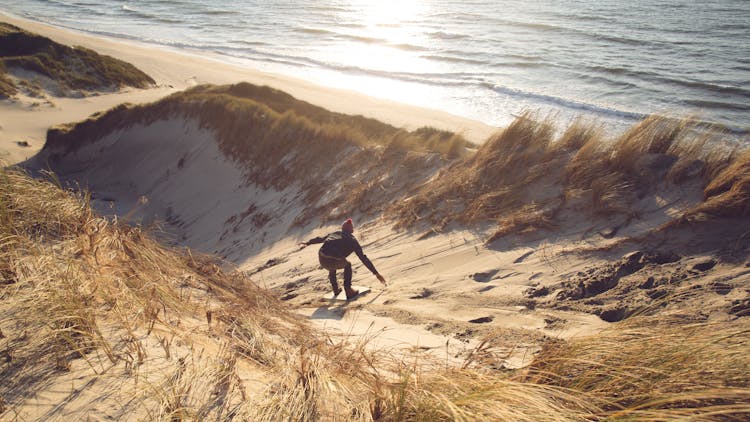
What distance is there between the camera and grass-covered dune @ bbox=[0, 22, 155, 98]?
26312 mm

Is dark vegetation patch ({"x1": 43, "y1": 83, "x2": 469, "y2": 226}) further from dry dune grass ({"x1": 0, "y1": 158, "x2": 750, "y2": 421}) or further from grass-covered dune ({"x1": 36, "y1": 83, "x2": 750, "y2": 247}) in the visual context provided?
dry dune grass ({"x1": 0, "y1": 158, "x2": 750, "y2": 421})

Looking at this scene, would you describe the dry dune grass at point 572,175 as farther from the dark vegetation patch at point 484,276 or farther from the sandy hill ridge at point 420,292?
the dark vegetation patch at point 484,276

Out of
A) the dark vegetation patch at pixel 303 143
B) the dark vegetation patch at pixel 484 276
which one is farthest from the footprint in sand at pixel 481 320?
the dark vegetation patch at pixel 303 143

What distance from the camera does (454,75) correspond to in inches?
1049

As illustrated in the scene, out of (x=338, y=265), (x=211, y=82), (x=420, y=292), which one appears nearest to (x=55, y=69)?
(x=211, y=82)

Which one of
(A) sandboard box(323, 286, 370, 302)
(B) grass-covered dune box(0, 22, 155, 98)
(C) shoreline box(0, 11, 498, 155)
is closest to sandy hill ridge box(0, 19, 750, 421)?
(A) sandboard box(323, 286, 370, 302)

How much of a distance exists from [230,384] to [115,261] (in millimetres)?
2252

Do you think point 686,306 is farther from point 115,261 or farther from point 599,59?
point 599,59

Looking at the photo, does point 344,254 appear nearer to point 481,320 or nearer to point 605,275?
point 481,320

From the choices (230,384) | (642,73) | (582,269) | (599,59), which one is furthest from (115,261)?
(599,59)

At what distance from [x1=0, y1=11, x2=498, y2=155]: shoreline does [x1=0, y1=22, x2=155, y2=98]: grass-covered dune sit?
Result: 114cm

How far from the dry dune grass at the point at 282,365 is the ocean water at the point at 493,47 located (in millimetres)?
8968

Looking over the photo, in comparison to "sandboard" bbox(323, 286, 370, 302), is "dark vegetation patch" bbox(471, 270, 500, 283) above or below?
above

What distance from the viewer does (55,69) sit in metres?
27.3
